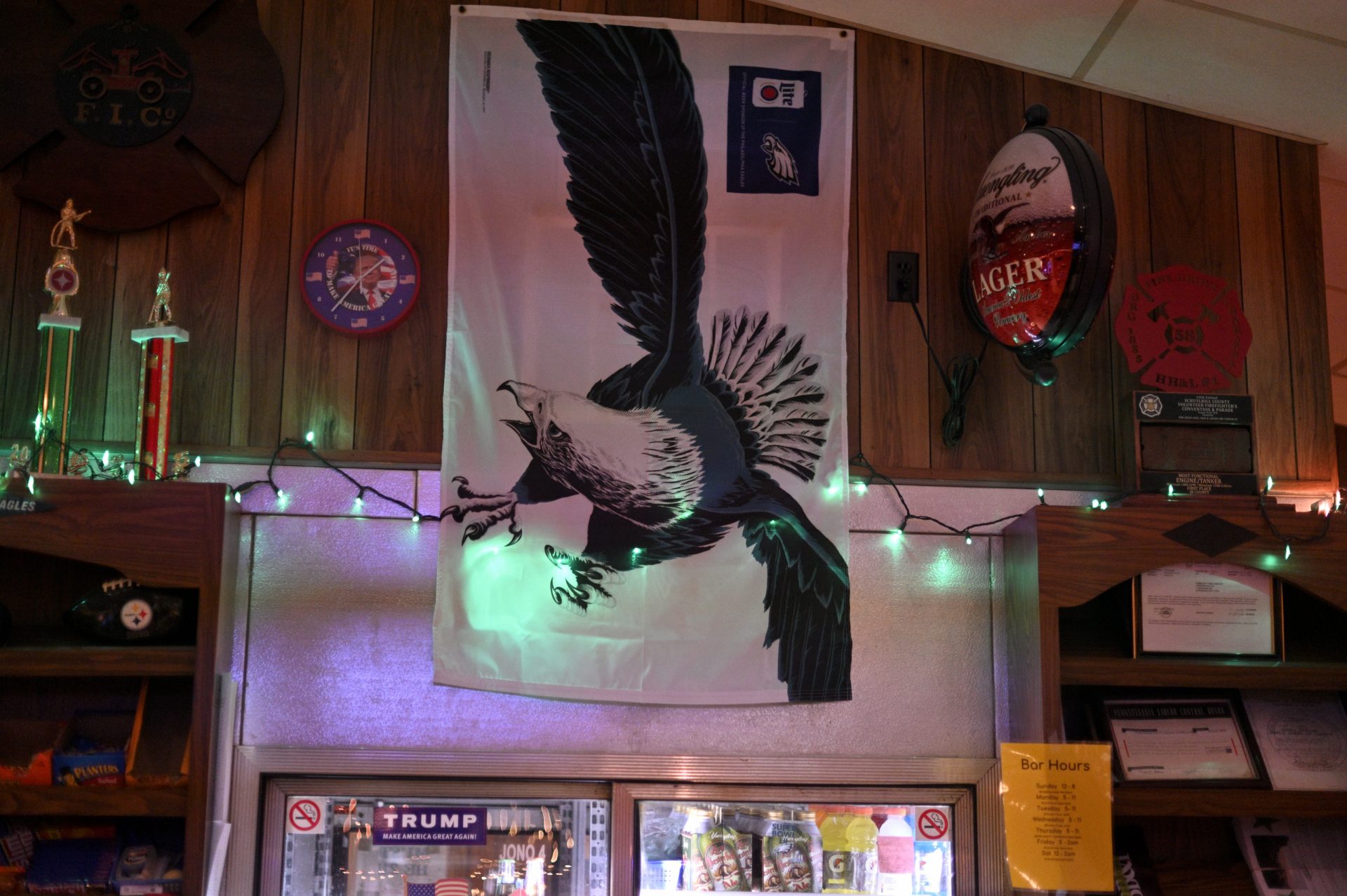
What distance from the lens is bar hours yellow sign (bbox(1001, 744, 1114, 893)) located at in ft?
8.15

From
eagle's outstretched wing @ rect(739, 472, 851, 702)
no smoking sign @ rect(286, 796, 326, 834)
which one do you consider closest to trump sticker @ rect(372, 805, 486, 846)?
no smoking sign @ rect(286, 796, 326, 834)

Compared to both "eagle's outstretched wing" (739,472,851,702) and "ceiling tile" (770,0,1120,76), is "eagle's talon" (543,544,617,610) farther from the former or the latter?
"ceiling tile" (770,0,1120,76)

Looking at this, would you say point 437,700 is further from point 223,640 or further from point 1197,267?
point 1197,267

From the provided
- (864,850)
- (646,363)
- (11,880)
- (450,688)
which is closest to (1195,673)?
(864,850)

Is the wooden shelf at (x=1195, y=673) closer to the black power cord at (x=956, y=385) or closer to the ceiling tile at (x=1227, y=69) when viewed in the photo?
the black power cord at (x=956, y=385)

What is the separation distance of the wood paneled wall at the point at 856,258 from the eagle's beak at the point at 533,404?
194 mm

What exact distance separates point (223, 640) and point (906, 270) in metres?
1.77

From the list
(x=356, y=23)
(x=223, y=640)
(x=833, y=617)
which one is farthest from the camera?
(x=356, y=23)

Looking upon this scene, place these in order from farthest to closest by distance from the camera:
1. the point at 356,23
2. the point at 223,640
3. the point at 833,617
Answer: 1. the point at 356,23
2. the point at 833,617
3. the point at 223,640

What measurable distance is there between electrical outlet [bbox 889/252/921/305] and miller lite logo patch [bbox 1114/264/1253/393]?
18.8 inches

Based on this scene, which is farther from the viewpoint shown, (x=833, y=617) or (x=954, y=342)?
(x=954, y=342)

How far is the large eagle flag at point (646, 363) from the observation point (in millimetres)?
2770

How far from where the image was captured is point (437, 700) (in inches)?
110

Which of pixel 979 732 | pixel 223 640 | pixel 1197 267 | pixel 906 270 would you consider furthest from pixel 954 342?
pixel 223 640
